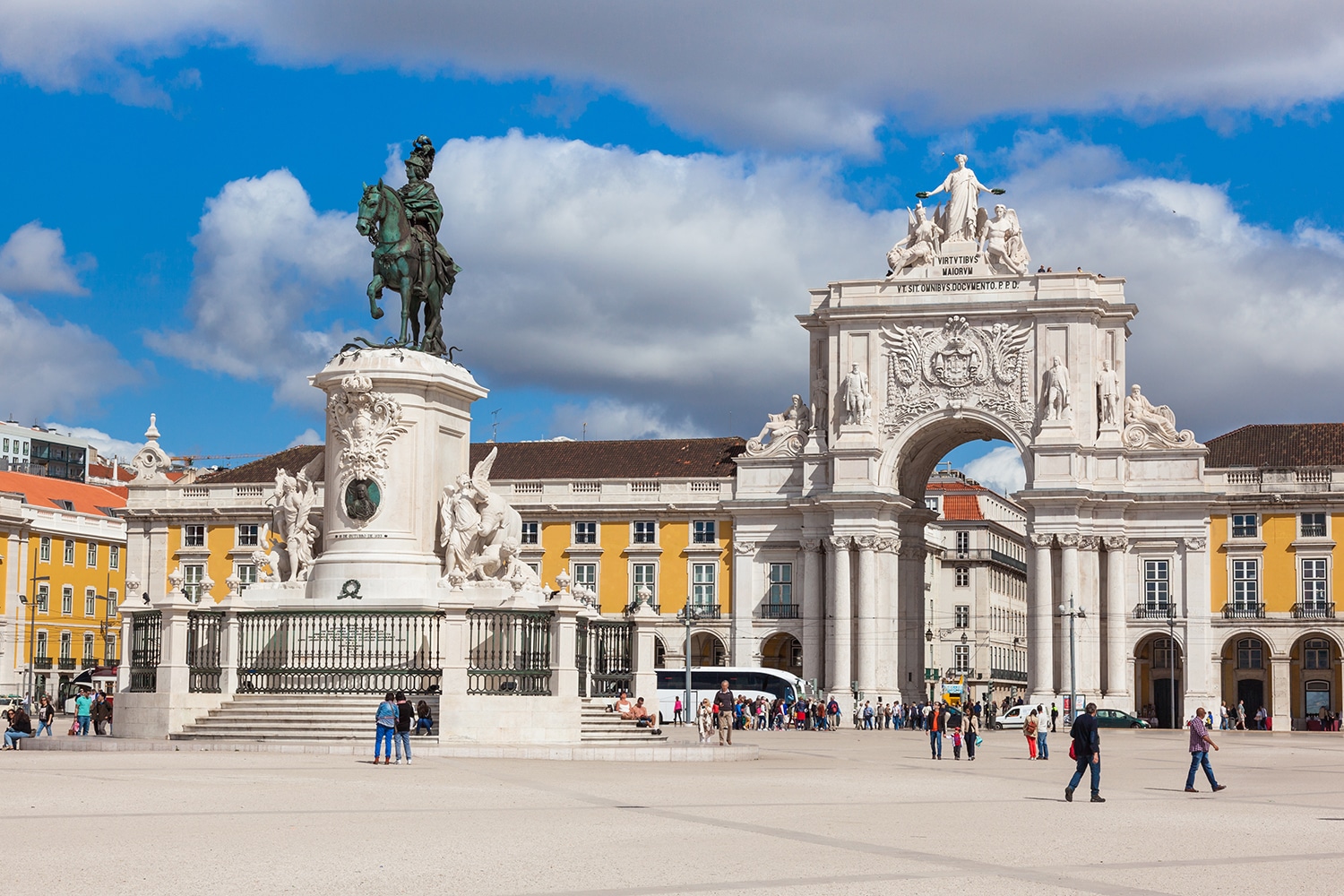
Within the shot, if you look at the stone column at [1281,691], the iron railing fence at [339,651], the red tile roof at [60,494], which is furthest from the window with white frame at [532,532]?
the iron railing fence at [339,651]

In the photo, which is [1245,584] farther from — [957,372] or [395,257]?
[395,257]

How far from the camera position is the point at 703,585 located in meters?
80.9

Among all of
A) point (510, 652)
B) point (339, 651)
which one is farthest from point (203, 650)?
point (510, 652)

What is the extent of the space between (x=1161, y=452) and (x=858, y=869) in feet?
203

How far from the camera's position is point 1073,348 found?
2945 inches

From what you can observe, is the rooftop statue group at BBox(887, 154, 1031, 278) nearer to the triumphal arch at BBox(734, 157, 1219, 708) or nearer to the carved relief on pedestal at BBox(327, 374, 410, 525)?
the triumphal arch at BBox(734, 157, 1219, 708)

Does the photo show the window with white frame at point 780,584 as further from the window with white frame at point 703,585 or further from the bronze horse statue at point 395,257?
the bronze horse statue at point 395,257

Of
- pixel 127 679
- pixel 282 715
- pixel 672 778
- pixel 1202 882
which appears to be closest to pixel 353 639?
pixel 282 715

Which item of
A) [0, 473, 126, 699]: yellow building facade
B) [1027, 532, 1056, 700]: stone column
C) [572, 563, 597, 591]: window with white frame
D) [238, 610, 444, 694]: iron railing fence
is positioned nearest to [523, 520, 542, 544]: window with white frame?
[572, 563, 597, 591]: window with white frame

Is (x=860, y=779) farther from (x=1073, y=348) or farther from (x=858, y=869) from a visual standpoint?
(x=1073, y=348)

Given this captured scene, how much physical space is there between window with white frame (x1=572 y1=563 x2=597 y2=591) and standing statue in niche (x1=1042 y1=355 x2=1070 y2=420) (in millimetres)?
19432

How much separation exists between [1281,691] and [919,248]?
2172cm

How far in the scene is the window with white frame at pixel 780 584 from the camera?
79.4 metres

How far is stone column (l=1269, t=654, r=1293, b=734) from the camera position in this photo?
76.2 metres
